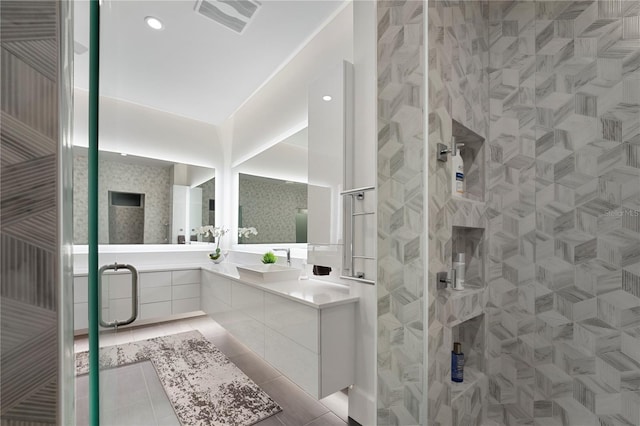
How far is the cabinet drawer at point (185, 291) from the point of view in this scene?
187 cm

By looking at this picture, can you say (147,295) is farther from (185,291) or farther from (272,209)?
(272,209)

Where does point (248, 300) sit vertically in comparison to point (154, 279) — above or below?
below

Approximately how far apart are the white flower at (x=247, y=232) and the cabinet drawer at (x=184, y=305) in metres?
0.65

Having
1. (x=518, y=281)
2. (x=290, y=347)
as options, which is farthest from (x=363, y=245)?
(x=518, y=281)

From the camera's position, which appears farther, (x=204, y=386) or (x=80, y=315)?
(x=204, y=386)

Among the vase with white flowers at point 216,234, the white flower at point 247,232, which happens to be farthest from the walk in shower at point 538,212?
the vase with white flowers at point 216,234

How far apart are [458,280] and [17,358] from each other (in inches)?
54.3

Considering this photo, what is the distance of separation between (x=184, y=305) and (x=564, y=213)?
7.50 ft

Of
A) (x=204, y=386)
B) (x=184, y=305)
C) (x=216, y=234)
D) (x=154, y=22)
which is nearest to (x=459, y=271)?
(x=204, y=386)

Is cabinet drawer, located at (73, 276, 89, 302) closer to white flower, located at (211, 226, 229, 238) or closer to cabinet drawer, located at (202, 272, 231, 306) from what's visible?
cabinet drawer, located at (202, 272, 231, 306)

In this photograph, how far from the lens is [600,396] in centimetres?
110

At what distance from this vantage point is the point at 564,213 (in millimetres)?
1211

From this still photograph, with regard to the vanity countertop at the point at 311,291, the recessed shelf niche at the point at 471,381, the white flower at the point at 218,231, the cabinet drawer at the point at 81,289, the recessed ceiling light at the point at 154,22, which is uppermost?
the recessed ceiling light at the point at 154,22

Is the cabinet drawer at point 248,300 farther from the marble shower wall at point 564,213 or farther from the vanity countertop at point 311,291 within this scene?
the marble shower wall at point 564,213
